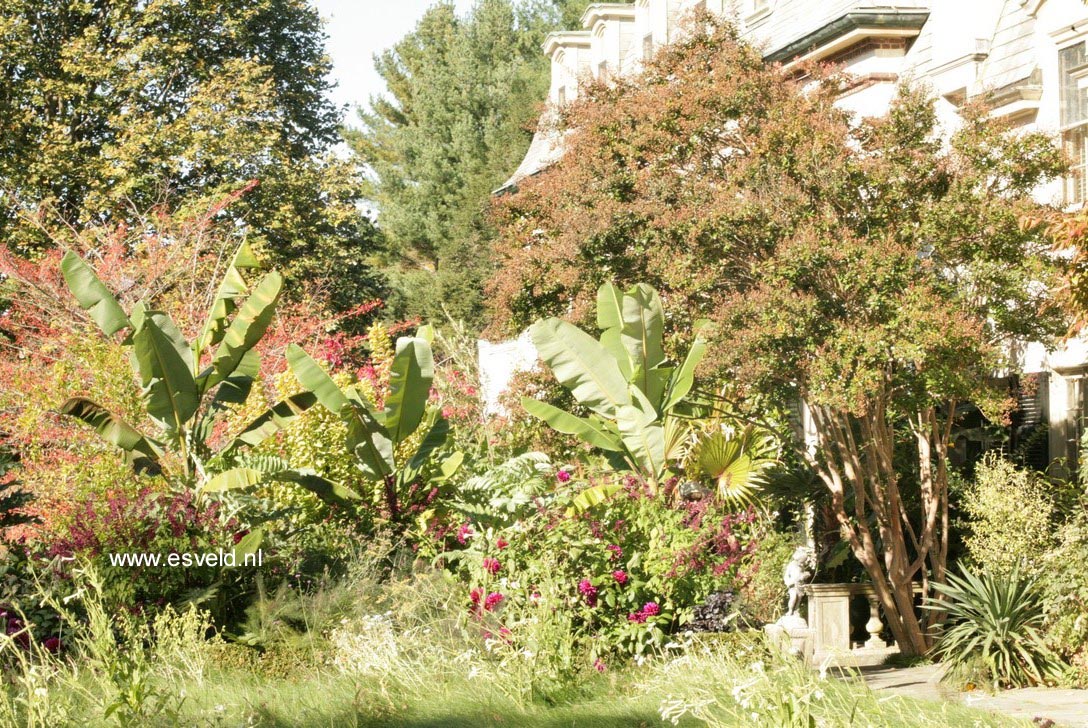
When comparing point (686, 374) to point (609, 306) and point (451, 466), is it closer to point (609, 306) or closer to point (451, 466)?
point (609, 306)

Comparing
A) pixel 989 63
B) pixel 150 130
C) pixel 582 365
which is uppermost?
pixel 150 130

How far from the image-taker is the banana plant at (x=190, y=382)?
1327cm

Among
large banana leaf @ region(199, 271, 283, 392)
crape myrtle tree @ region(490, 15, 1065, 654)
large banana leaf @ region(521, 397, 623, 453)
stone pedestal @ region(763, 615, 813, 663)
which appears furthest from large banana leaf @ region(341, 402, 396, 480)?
stone pedestal @ region(763, 615, 813, 663)

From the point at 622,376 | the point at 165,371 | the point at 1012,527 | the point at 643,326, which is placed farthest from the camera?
the point at 622,376

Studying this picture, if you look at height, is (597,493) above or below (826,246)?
below

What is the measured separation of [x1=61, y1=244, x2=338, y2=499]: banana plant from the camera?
43.5 feet

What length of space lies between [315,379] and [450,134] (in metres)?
32.2

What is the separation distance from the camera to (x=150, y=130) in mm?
26297

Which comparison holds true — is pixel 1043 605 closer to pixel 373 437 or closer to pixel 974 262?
pixel 974 262

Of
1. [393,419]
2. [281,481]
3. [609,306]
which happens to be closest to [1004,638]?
[609,306]

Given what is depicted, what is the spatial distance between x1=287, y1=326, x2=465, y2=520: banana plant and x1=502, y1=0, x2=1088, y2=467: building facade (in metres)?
3.97

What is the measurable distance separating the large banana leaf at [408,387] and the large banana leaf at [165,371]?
2159 mm

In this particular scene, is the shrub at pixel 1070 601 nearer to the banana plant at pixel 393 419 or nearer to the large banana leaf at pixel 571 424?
the large banana leaf at pixel 571 424

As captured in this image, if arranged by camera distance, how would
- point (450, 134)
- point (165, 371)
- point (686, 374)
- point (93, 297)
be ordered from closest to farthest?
point (686, 374) → point (165, 371) → point (93, 297) → point (450, 134)
